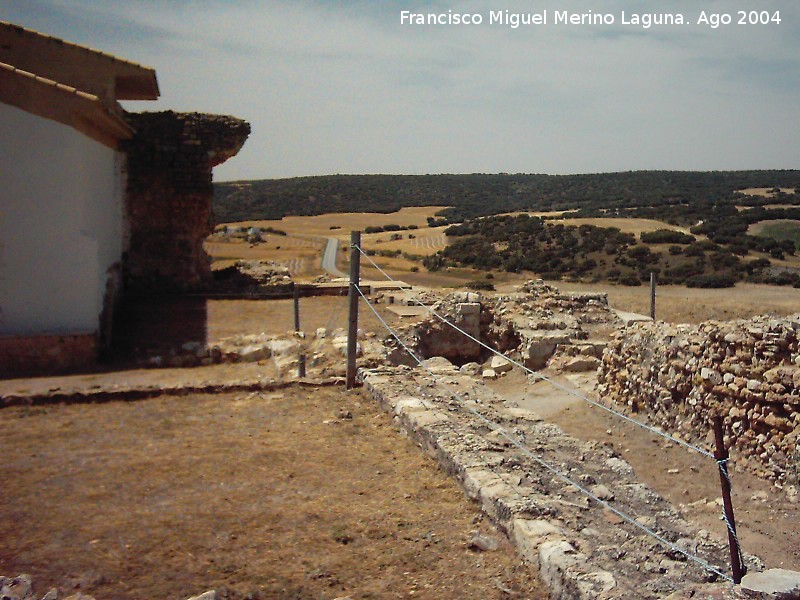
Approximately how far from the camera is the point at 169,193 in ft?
50.4

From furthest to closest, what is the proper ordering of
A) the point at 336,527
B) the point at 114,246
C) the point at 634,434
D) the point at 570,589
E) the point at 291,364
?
the point at 114,246, the point at 291,364, the point at 634,434, the point at 336,527, the point at 570,589

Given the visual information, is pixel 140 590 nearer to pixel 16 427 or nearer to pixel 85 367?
pixel 16 427

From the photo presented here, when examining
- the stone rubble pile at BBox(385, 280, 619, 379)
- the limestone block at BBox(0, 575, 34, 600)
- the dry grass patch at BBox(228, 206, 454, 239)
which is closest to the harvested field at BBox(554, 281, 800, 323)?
the stone rubble pile at BBox(385, 280, 619, 379)

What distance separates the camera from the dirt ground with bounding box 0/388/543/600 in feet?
12.5

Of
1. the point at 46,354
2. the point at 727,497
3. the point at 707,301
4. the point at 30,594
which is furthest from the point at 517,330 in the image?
the point at 30,594

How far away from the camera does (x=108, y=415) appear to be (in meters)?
7.09

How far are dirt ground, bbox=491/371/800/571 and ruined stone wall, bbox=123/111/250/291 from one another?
8.49 metres

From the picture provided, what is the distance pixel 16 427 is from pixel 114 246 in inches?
318

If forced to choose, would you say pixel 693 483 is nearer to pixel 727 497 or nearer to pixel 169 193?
pixel 727 497

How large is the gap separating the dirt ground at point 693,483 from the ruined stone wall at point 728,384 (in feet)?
0.91

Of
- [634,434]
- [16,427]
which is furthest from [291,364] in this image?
[634,434]

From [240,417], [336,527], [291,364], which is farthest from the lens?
[291,364]

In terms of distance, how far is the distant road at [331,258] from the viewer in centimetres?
2777

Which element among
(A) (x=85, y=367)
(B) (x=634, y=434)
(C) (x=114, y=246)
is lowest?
(B) (x=634, y=434)
